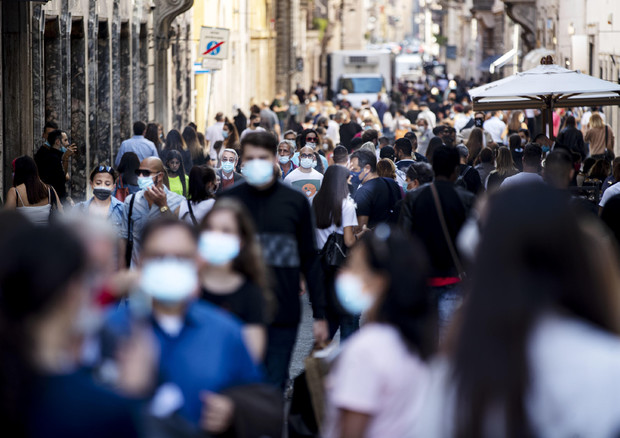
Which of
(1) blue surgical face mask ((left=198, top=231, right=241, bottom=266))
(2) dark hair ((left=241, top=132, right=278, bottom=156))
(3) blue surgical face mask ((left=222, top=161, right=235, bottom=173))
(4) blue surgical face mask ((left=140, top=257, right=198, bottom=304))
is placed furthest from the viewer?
(3) blue surgical face mask ((left=222, top=161, right=235, bottom=173))

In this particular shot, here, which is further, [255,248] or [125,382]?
[255,248]

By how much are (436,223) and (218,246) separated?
8.77 ft

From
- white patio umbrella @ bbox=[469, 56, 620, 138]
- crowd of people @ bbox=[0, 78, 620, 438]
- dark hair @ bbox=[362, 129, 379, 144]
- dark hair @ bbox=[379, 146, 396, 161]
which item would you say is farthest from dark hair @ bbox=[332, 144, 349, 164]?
crowd of people @ bbox=[0, 78, 620, 438]

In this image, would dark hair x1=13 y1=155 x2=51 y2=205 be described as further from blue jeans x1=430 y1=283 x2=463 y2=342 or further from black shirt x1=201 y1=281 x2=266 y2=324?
black shirt x1=201 y1=281 x2=266 y2=324

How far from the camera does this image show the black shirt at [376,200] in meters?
10.2

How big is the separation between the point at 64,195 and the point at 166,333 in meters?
11.2

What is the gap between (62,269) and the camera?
295 cm

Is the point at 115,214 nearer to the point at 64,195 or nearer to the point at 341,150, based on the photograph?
the point at 341,150

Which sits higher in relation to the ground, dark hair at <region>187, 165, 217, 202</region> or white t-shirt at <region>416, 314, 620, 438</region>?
dark hair at <region>187, 165, 217, 202</region>

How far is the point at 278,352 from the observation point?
645 centimetres

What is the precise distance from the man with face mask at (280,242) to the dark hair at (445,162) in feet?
5.01

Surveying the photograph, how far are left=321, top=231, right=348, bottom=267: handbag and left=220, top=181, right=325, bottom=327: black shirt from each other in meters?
2.78

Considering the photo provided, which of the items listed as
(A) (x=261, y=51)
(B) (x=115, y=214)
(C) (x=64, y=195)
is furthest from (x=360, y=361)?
(A) (x=261, y=51)

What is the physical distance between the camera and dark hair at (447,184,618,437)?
2.89 m
